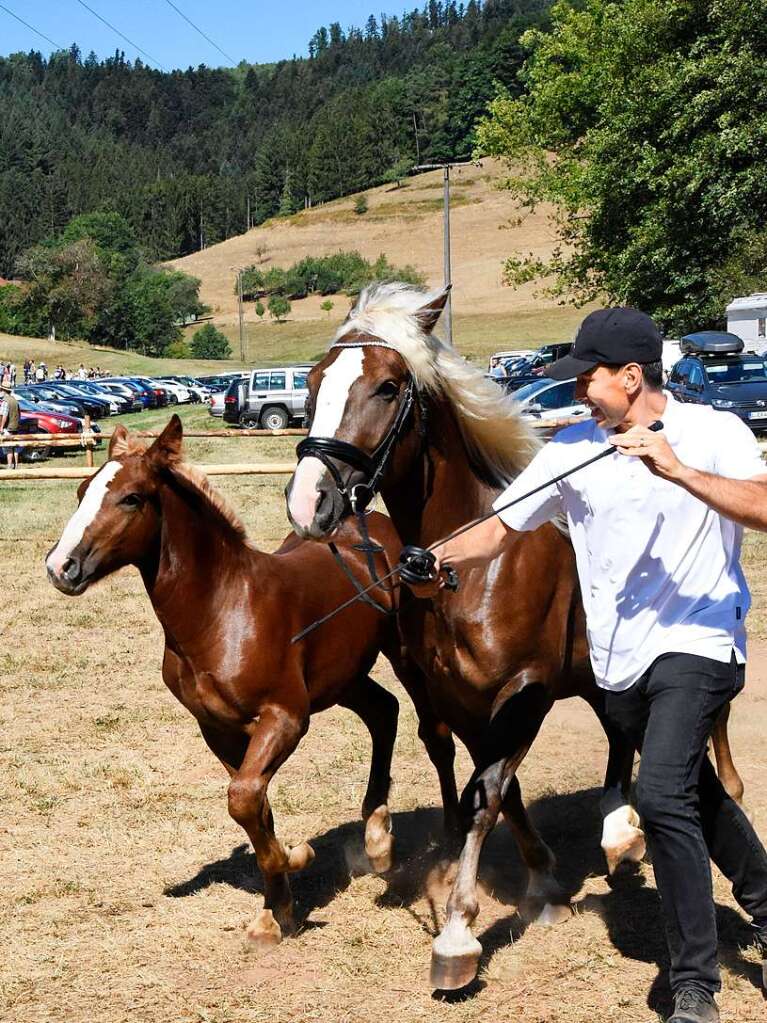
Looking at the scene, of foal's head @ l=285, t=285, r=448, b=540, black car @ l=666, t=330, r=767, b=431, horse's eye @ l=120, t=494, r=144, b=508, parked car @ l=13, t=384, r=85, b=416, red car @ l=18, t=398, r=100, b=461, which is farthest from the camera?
parked car @ l=13, t=384, r=85, b=416

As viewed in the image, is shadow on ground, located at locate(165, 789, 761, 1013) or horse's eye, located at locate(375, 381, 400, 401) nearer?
horse's eye, located at locate(375, 381, 400, 401)

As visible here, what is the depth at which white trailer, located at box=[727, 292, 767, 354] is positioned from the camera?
1225 inches

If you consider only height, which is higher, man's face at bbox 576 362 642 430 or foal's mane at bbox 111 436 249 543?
man's face at bbox 576 362 642 430

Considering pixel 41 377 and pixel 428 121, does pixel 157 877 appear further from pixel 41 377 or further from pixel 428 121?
pixel 428 121

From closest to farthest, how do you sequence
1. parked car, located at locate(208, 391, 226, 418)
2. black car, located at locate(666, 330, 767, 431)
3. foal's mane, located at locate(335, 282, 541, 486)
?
foal's mane, located at locate(335, 282, 541, 486) < black car, located at locate(666, 330, 767, 431) < parked car, located at locate(208, 391, 226, 418)

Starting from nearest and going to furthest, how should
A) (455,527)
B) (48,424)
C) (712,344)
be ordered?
1. (455,527)
2. (712,344)
3. (48,424)

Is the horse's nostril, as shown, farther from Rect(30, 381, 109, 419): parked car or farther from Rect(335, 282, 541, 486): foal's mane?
Rect(30, 381, 109, 419): parked car

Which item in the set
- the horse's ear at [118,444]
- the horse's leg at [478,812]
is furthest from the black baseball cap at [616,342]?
the horse's ear at [118,444]

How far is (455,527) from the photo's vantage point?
4.48 meters

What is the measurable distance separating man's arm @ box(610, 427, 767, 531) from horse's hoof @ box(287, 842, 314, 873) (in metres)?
2.41

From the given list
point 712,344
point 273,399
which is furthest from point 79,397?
point 712,344

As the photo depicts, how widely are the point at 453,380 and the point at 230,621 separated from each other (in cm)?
136

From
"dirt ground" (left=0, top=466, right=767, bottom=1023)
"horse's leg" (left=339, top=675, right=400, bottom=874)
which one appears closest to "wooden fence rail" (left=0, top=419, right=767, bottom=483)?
"dirt ground" (left=0, top=466, right=767, bottom=1023)

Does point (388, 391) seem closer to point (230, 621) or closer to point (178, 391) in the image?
point (230, 621)
